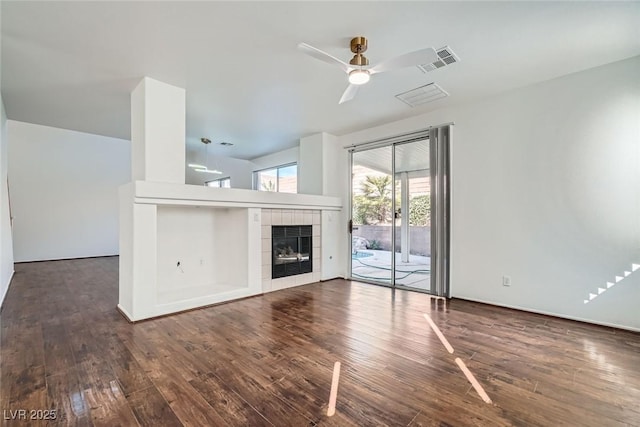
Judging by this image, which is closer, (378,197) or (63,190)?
(378,197)

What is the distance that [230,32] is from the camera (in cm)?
261

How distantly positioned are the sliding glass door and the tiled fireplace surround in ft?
2.55

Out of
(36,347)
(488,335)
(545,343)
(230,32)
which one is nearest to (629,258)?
(545,343)

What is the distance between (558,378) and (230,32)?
4.03 metres

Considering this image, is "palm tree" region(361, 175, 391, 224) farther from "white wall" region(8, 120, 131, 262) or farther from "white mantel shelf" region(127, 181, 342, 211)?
"white wall" region(8, 120, 131, 262)

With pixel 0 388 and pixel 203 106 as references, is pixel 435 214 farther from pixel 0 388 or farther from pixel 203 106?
pixel 0 388

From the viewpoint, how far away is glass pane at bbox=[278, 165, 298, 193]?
23.9ft

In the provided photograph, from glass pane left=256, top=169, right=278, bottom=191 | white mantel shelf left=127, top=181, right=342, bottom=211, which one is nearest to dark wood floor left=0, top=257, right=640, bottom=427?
white mantel shelf left=127, top=181, right=342, bottom=211

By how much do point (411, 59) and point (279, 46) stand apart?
1.32 m

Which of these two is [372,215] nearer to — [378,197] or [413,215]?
[378,197]

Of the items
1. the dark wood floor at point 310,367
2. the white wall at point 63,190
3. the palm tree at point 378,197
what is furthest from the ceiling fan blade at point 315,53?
the white wall at point 63,190

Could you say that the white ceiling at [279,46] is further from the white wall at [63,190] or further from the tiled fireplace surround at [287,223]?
Answer: the white wall at [63,190]

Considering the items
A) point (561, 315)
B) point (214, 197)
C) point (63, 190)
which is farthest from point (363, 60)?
point (63, 190)

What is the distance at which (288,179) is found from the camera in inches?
296
